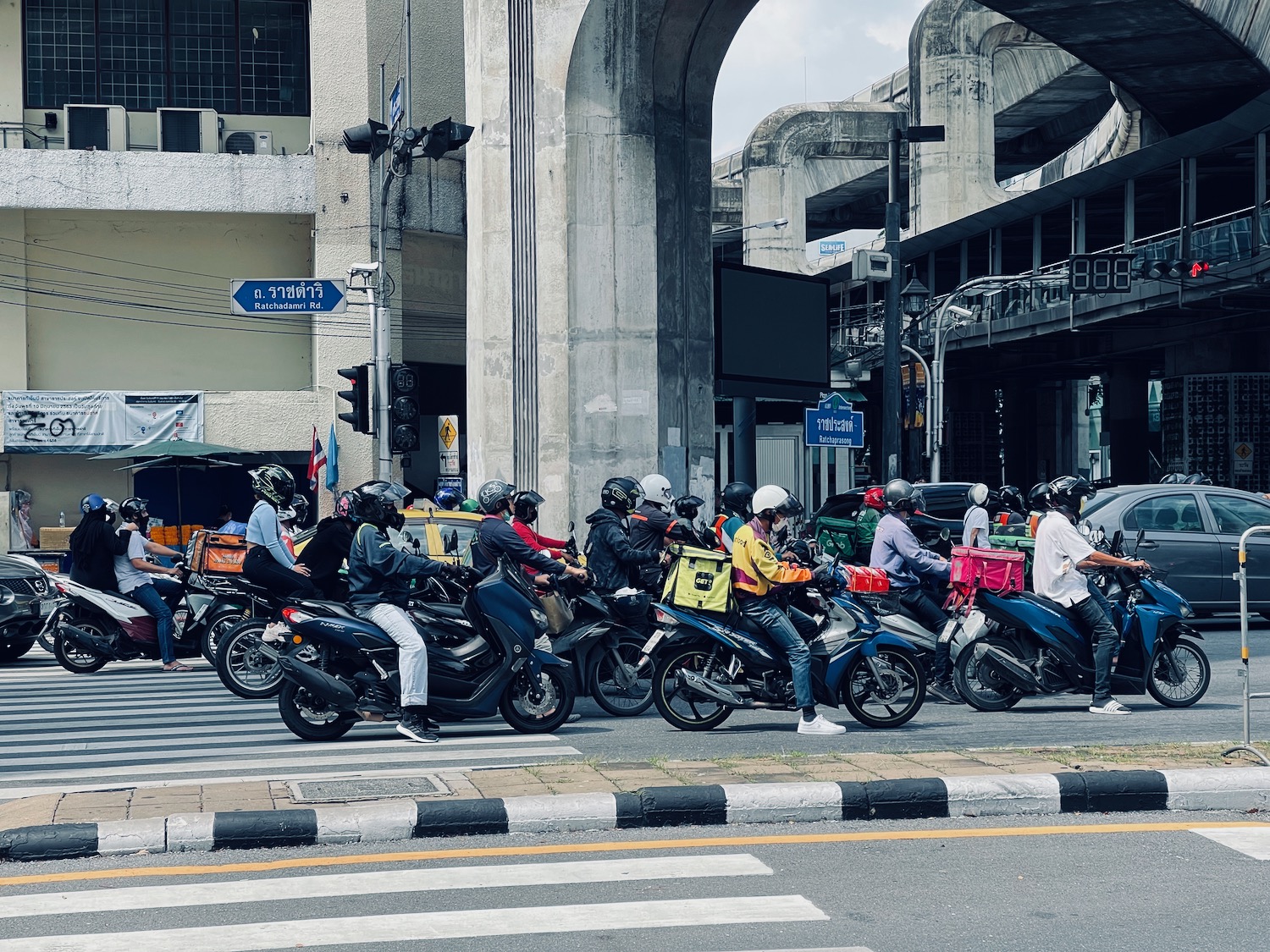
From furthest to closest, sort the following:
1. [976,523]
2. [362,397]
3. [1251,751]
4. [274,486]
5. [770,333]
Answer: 1. [770,333]
2. [362,397]
3. [976,523]
4. [274,486]
5. [1251,751]

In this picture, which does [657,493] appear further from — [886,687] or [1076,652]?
[1076,652]

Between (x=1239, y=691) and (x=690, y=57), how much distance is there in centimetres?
1010

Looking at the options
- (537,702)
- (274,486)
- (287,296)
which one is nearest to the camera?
(537,702)

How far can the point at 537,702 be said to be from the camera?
10109 mm

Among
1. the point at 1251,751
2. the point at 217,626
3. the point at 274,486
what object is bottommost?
the point at 1251,751

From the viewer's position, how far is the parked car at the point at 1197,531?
16.3 metres

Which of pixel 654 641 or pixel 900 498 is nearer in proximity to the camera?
pixel 654 641

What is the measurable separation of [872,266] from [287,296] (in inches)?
354

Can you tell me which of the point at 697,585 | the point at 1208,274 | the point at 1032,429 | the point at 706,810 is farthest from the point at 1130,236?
the point at 706,810

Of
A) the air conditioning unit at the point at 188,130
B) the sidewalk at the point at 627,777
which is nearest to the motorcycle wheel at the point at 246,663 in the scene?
the sidewalk at the point at 627,777

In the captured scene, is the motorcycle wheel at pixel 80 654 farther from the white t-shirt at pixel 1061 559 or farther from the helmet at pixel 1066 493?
the helmet at pixel 1066 493

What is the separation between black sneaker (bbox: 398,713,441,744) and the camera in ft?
31.8

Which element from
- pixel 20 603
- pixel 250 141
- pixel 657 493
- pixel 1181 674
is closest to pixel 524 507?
pixel 657 493

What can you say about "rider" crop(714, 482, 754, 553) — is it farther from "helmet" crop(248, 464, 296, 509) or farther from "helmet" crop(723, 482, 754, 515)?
"helmet" crop(248, 464, 296, 509)
